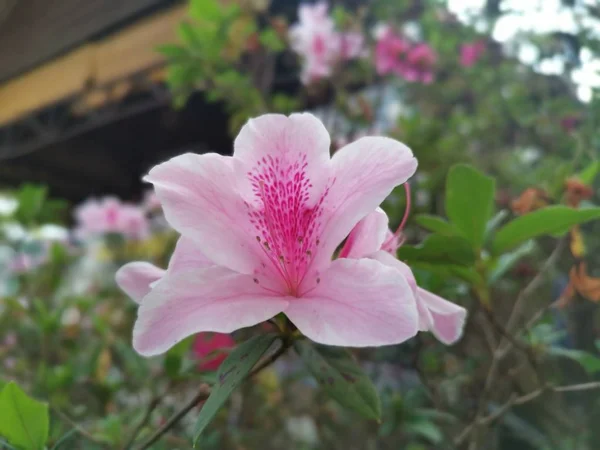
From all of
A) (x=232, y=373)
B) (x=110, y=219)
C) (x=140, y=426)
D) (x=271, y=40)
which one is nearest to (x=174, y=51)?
(x=271, y=40)

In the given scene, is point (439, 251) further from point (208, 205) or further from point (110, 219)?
point (110, 219)

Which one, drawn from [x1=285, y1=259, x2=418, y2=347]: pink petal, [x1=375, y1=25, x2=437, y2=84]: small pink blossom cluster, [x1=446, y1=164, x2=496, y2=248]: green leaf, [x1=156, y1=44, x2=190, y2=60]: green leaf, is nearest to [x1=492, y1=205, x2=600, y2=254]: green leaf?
→ [x1=446, y1=164, x2=496, y2=248]: green leaf

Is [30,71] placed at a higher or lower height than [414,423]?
higher

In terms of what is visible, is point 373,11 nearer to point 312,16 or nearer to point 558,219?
point 312,16

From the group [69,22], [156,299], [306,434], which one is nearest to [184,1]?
[69,22]

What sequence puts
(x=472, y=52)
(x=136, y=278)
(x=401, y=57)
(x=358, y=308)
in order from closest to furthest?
(x=358, y=308) < (x=136, y=278) < (x=401, y=57) < (x=472, y=52)
